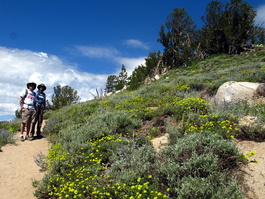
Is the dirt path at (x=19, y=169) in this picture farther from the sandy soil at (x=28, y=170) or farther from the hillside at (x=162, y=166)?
the hillside at (x=162, y=166)

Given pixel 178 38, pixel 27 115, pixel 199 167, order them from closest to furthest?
pixel 199 167
pixel 27 115
pixel 178 38

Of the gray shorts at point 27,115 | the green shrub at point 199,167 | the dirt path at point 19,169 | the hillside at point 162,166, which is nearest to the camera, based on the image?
the green shrub at point 199,167

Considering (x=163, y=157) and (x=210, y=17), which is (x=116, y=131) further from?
(x=210, y=17)

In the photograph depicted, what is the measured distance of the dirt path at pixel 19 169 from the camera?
159 inches

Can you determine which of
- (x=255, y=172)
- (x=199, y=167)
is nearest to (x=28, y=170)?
(x=199, y=167)

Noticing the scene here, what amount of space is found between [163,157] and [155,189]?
0.89m

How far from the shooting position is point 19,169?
5090 mm

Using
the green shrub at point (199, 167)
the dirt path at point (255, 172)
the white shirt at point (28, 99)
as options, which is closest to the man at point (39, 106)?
the white shirt at point (28, 99)

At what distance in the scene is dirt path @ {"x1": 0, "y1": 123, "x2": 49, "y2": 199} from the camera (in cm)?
404

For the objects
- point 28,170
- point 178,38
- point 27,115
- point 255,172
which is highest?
point 178,38

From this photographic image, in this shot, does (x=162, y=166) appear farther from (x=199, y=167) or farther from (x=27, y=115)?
(x=27, y=115)

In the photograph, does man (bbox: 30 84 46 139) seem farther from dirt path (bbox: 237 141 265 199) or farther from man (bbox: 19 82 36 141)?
dirt path (bbox: 237 141 265 199)

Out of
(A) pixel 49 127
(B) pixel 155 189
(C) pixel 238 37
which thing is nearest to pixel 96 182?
(B) pixel 155 189

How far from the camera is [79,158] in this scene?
4.73 m
